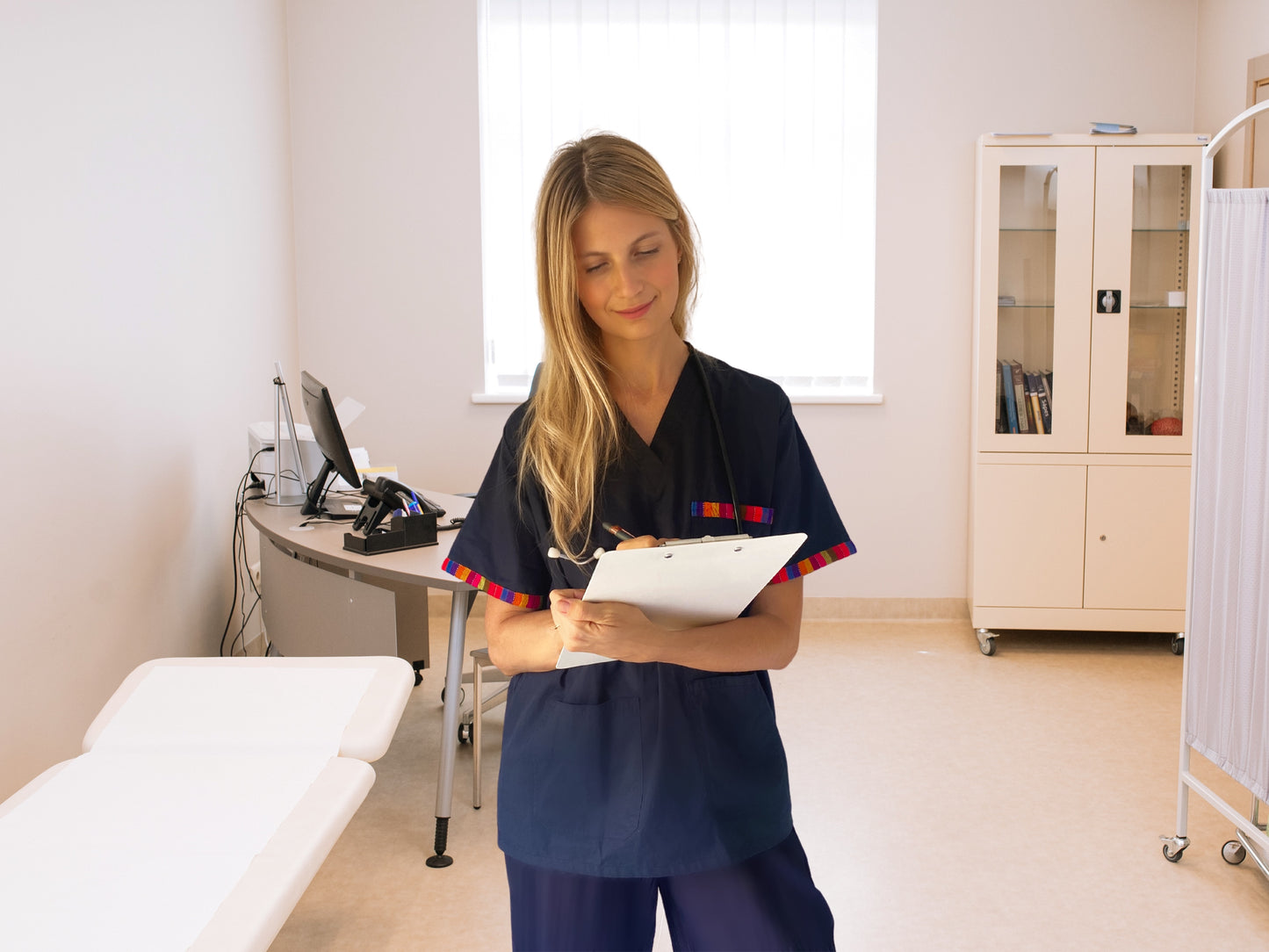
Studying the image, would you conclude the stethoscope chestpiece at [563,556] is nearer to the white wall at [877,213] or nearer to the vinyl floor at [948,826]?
the vinyl floor at [948,826]

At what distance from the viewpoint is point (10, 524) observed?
214 centimetres

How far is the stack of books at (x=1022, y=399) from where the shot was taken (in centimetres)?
409

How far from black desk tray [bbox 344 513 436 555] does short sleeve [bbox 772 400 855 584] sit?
1.65 m

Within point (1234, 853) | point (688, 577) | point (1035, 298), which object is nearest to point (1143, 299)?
point (1035, 298)

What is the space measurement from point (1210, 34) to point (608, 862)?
14.8ft

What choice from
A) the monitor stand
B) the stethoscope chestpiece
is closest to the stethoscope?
the stethoscope chestpiece

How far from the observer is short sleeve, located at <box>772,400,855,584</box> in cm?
120

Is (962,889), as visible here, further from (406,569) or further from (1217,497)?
(406,569)

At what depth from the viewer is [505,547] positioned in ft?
3.81

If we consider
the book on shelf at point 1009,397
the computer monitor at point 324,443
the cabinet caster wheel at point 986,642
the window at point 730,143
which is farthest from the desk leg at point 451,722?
the book on shelf at point 1009,397

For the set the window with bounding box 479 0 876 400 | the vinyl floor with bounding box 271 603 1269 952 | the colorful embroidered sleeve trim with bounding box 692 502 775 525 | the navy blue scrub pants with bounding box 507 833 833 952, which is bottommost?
the vinyl floor with bounding box 271 603 1269 952

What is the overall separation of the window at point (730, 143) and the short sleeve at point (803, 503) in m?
3.26

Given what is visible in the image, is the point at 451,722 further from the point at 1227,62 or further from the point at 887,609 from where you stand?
the point at 1227,62

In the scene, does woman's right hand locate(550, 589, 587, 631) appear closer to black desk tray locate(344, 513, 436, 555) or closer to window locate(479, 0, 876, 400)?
black desk tray locate(344, 513, 436, 555)
